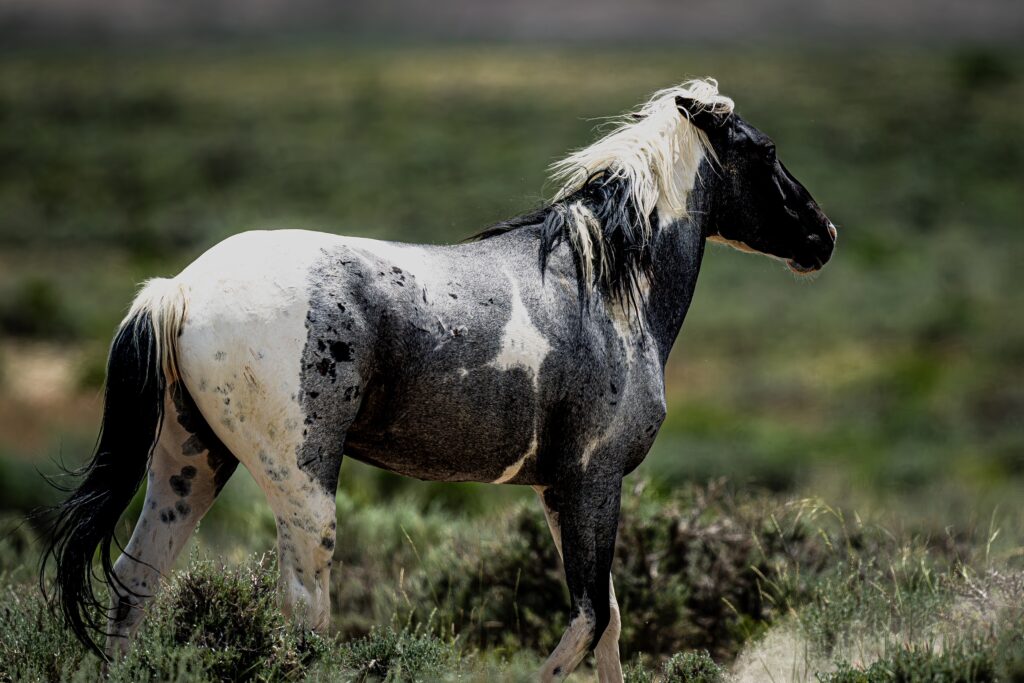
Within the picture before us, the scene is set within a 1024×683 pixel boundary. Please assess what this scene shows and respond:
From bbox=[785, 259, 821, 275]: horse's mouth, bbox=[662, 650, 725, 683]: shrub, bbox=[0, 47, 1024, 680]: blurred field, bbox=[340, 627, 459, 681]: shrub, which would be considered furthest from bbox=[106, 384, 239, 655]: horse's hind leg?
bbox=[785, 259, 821, 275]: horse's mouth

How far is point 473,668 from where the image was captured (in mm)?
5566

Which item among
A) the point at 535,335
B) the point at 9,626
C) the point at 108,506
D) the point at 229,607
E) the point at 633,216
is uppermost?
the point at 633,216

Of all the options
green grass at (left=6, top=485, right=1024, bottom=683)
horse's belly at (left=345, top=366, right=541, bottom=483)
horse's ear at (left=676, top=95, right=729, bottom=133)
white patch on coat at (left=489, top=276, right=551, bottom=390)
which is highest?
horse's ear at (left=676, top=95, right=729, bottom=133)

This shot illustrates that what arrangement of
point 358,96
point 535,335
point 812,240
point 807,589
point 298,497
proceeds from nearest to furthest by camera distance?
point 298,497 < point 535,335 < point 812,240 < point 807,589 < point 358,96

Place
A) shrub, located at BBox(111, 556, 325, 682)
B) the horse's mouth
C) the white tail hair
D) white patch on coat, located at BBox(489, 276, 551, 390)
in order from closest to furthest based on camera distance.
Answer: the white tail hair → shrub, located at BBox(111, 556, 325, 682) → white patch on coat, located at BBox(489, 276, 551, 390) → the horse's mouth

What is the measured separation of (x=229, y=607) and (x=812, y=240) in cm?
322

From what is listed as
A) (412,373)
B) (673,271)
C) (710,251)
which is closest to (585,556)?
(412,373)

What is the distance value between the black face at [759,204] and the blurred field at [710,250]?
97cm

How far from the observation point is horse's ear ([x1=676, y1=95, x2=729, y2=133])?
5.62 meters

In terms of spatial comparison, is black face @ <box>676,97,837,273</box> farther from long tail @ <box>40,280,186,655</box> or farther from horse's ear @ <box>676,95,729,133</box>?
long tail @ <box>40,280,186,655</box>

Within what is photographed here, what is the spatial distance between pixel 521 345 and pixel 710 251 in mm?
42844

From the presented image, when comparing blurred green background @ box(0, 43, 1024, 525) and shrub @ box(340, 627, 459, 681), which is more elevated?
shrub @ box(340, 627, 459, 681)

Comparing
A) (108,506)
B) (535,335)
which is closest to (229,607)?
(108,506)

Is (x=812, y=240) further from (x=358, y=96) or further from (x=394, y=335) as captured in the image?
(x=358, y=96)
